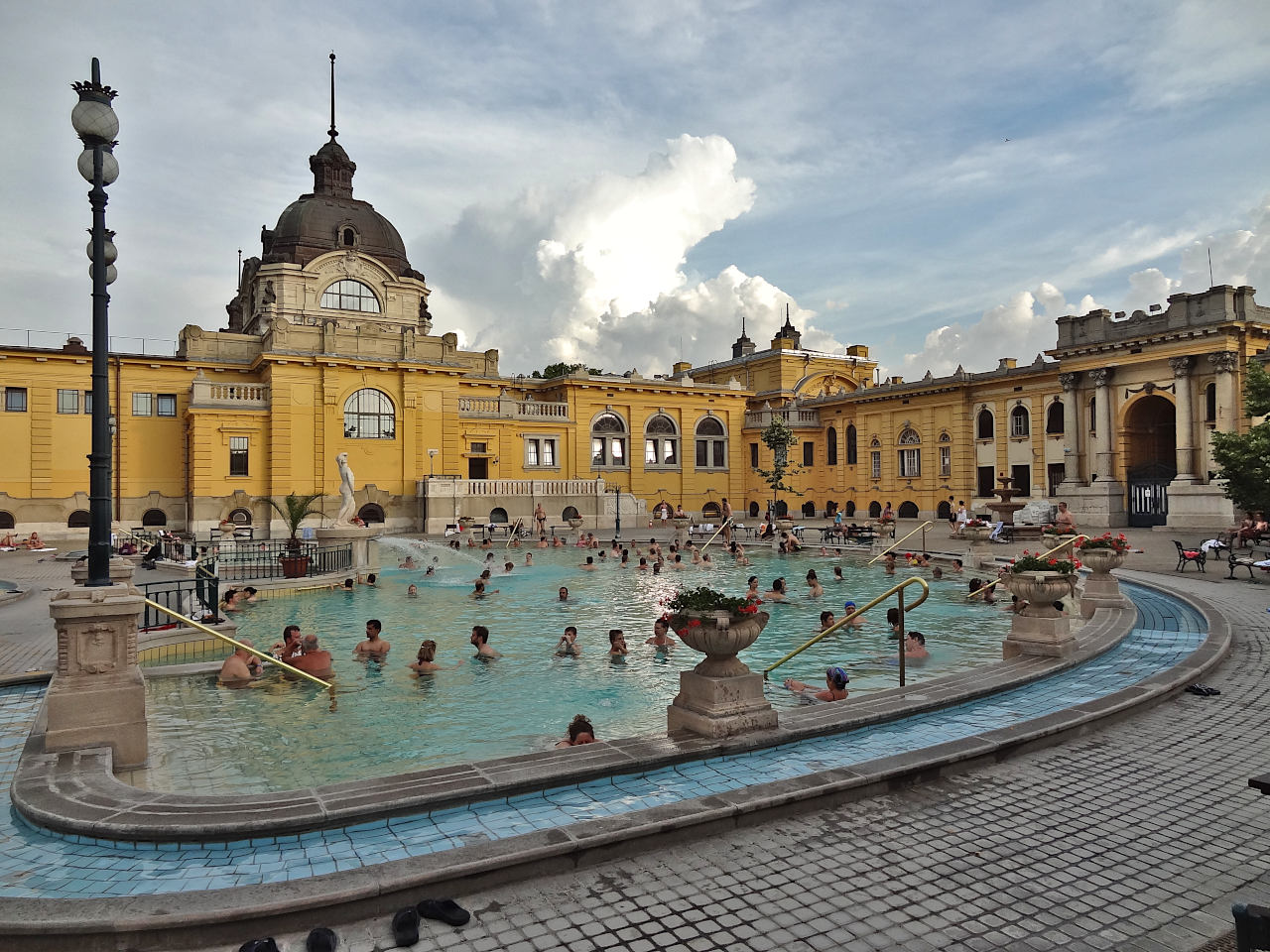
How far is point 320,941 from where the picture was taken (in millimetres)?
3559

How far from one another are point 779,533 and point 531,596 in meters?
15.9

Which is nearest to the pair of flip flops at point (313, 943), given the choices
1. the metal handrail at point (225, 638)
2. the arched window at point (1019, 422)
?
the metal handrail at point (225, 638)

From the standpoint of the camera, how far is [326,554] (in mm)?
21156

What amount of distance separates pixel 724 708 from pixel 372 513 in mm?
33823

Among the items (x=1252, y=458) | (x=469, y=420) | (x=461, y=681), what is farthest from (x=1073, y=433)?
(x=461, y=681)

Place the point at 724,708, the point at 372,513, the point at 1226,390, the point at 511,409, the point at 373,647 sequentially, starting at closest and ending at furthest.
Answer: the point at 724,708 < the point at 373,647 < the point at 1226,390 < the point at 372,513 < the point at 511,409

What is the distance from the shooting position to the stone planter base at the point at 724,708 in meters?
6.29

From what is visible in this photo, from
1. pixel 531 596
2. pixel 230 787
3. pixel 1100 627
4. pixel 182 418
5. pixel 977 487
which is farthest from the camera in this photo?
pixel 977 487

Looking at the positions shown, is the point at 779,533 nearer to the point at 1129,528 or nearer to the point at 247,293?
the point at 1129,528

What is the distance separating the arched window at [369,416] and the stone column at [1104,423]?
32.7 m

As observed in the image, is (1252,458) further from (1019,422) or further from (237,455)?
(237,455)

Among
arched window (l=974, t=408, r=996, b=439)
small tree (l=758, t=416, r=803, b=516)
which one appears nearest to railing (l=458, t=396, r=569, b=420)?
small tree (l=758, t=416, r=803, b=516)

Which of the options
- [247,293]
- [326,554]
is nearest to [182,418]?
[247,293]

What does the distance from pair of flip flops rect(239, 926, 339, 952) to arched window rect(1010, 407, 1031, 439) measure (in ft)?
138
